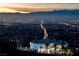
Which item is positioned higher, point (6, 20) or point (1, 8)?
Answer: point (1, 8)

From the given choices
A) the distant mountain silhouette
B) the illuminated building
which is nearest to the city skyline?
the distant mountain silhouette

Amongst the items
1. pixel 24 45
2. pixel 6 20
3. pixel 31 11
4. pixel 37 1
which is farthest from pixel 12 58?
pixel 37 1

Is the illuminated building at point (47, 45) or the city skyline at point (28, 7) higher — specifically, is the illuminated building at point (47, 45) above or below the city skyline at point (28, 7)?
below

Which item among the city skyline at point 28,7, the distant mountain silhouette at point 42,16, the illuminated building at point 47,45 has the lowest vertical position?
the illuminated building at point 47,45

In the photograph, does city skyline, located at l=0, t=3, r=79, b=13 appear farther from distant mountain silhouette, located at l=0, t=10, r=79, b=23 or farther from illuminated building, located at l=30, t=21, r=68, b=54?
illuminated building, located at l=30, t=21, r=68, b=54

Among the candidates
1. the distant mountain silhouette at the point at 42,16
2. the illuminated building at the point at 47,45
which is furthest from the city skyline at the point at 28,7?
the illuminated building at the point at 47,45

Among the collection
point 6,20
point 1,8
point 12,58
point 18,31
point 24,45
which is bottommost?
point 12,58

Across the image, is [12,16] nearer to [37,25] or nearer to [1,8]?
[1,8]

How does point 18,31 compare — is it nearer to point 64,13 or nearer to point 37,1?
point 37,1

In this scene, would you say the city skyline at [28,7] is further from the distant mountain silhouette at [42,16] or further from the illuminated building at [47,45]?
the illuminated building at [47,45]
